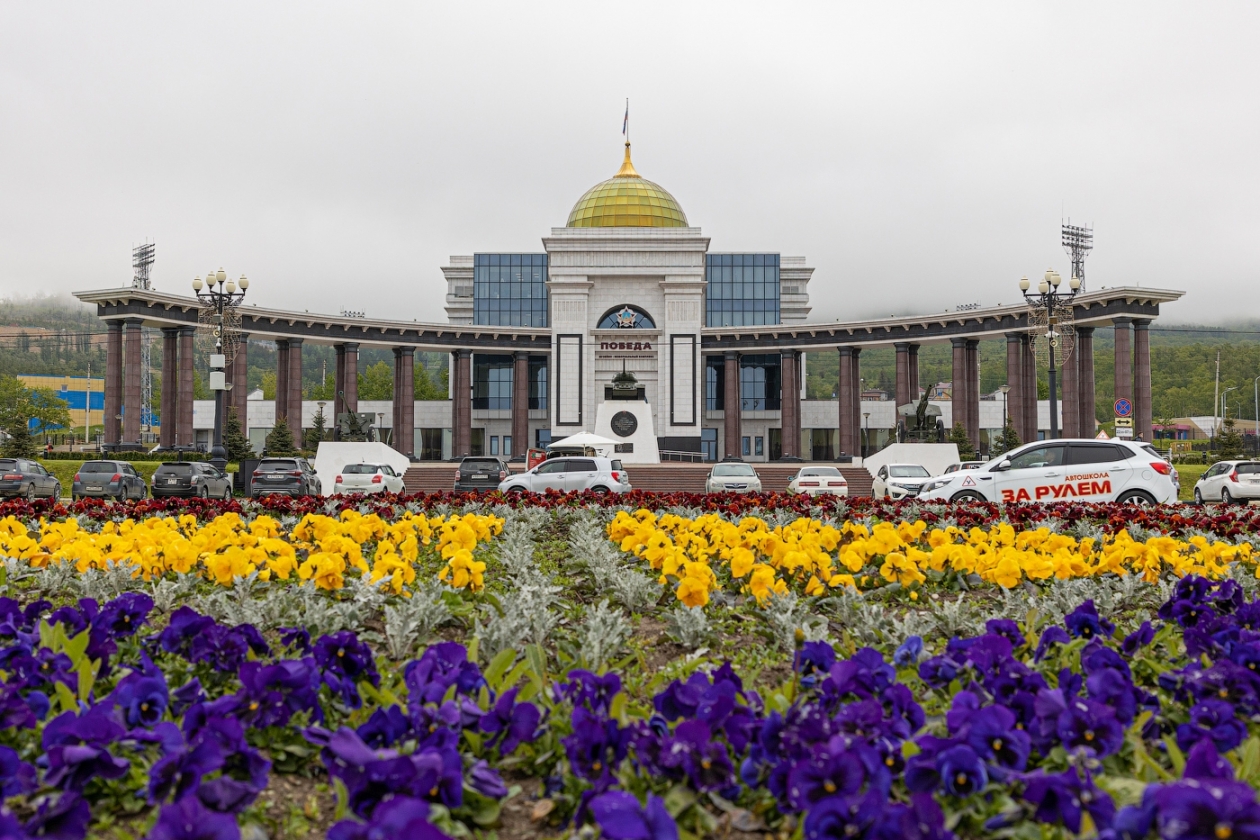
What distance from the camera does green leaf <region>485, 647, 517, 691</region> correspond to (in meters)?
4.66

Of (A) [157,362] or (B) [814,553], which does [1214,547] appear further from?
(A) [157,362]

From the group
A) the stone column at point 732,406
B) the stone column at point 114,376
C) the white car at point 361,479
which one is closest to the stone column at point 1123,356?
the stone column at point 732,406

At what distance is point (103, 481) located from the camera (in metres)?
29.1

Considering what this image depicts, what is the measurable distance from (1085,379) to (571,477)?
119 feet

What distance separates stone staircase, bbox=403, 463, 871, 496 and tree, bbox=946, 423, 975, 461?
8.07 meters

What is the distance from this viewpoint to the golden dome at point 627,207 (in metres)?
64.2

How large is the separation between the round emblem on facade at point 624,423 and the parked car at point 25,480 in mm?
26040

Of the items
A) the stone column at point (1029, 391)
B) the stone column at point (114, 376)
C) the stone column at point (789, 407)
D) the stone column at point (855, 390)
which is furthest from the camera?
the stone column at point (789, 407)

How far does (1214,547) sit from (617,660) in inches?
222

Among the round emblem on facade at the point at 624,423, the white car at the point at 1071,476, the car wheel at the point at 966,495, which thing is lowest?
the car wheel at the point at 966,495

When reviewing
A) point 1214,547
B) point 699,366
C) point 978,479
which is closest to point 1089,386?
point 699,366

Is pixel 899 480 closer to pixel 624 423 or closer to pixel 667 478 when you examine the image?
pixel 667 478

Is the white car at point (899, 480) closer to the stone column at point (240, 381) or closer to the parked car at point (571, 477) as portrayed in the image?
the parked car at point (571, 477)

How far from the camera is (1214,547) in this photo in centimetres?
798
